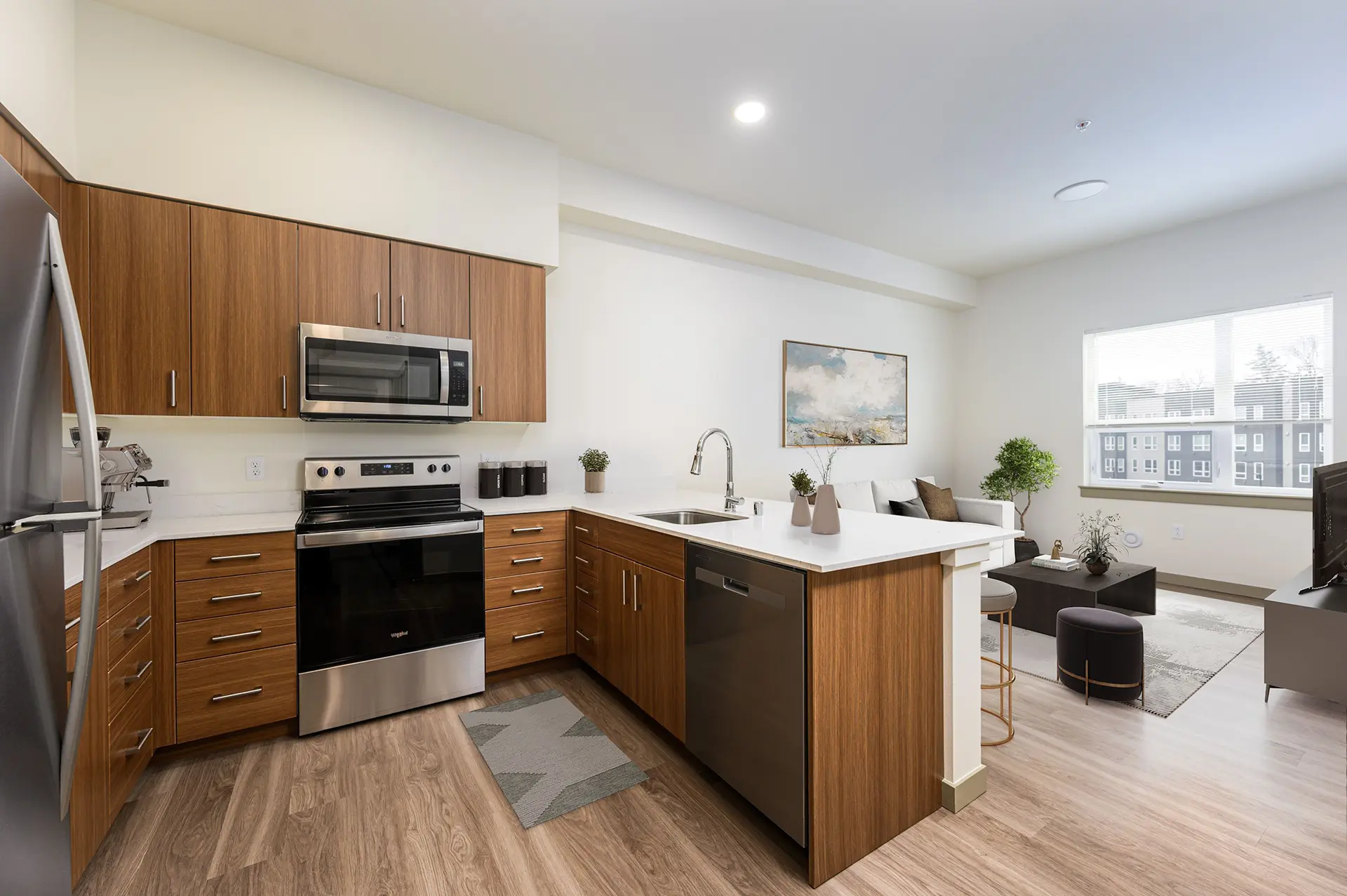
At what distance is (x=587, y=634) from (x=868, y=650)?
5.25 feet

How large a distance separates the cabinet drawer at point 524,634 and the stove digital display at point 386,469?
0.79 meters

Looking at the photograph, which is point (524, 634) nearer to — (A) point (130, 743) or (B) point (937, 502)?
(A) point (130, 743)

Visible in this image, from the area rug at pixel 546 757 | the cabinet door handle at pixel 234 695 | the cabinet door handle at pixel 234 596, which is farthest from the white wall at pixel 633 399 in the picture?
the area rug at pixel 546 757

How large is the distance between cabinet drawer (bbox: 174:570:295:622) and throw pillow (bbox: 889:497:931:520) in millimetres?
A: 4162

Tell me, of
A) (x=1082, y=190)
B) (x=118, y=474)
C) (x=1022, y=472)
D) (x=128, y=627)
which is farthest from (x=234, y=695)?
(x=1022, y=472)

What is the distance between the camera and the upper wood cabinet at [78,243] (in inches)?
84.4

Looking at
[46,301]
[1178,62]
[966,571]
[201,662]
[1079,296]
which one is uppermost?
[1178,62]

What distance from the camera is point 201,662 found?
217 cm

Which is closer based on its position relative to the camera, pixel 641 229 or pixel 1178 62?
pixel 1178 62

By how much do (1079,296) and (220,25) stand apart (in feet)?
20.2

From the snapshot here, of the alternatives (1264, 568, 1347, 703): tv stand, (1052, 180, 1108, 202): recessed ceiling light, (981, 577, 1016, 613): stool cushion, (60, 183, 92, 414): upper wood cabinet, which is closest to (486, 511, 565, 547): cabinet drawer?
(60, 183, 92, 414): upper wood cabinet

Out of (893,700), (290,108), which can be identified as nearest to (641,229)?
(290,108)

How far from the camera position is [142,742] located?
1.97 metres

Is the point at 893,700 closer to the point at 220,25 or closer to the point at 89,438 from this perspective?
the point at 89,438
